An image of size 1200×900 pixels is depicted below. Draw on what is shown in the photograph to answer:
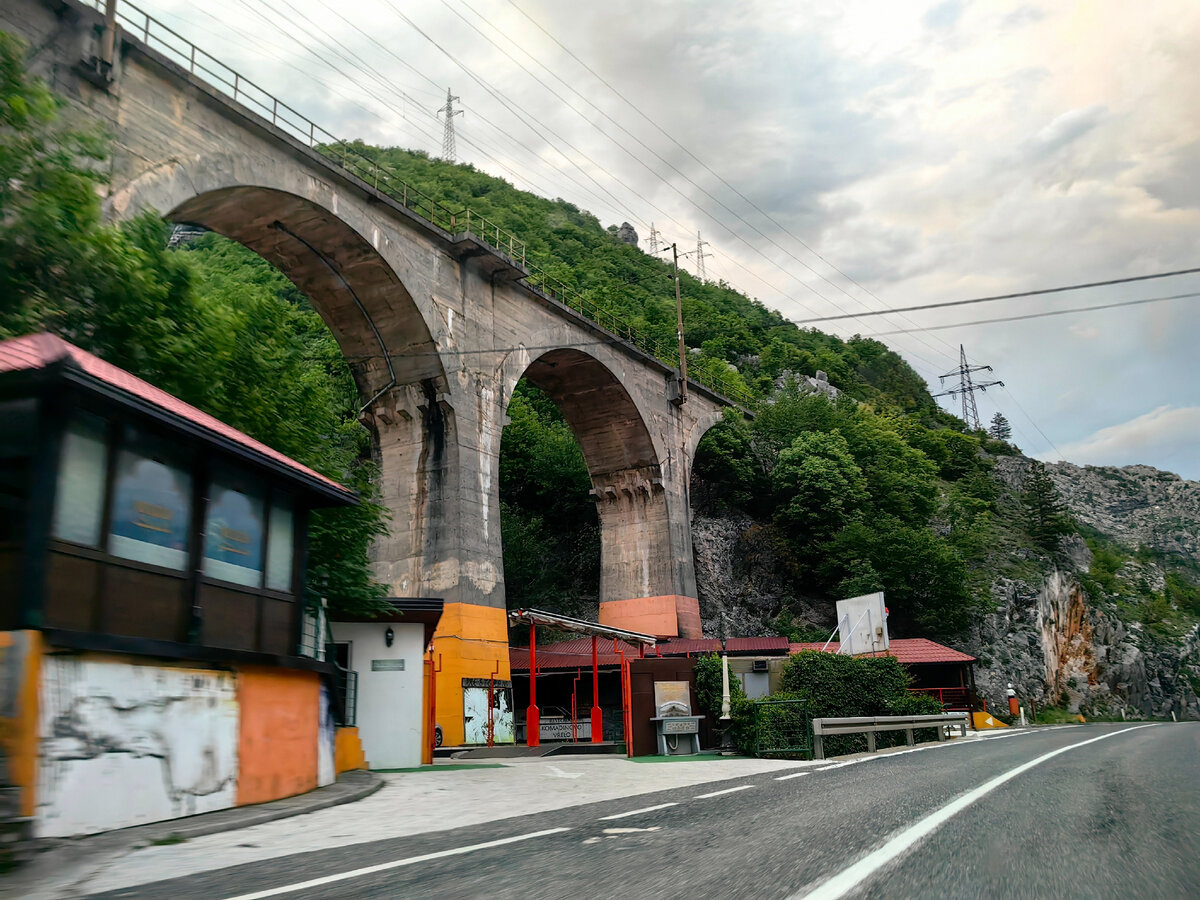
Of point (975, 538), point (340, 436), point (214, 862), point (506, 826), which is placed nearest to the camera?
point (214, 862)

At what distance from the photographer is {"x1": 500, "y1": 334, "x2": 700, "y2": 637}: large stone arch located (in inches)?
1489

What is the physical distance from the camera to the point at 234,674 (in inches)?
380

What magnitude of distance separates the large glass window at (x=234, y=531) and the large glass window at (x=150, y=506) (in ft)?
1.22

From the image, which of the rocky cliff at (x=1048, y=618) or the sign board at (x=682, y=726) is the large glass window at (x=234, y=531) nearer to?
the sign board at (x=682, y=726)

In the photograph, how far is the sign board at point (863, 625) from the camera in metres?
24.0

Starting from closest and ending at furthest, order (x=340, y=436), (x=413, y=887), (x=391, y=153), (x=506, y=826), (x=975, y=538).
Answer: (x=413, y=887) < (x=506, y=826) < (x=340, y=436) < (x=975, y=538) < (x=391, y=153)

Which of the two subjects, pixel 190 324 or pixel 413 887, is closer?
pixel 413 887

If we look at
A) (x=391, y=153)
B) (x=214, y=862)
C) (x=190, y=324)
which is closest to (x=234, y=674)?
(x=214, y=862)

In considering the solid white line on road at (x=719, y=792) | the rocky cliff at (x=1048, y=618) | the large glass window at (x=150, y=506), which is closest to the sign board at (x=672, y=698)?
the solid white line on road at (x=719, y=792)

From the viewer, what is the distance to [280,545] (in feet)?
36.6

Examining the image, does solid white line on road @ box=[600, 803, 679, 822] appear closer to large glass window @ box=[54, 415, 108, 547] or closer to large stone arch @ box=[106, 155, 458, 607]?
large glass window @ box=[54, 415, 108, 547]

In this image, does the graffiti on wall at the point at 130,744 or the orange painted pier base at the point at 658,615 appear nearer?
the graffiti on wall at the point at 130,744

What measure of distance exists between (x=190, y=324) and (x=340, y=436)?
5.20 meters

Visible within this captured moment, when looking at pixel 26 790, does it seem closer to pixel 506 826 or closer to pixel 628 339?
pixel 506 826
